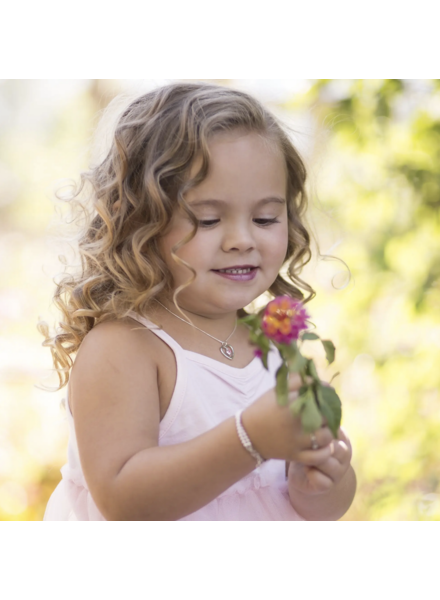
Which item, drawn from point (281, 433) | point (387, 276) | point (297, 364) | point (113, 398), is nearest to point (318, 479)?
point (281, 433)

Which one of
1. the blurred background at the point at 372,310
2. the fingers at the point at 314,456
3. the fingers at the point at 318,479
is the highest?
the blurred background at the point at 372,310

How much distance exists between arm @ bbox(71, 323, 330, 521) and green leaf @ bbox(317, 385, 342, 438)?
42 millimetres

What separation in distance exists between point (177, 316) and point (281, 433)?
1.44 ft

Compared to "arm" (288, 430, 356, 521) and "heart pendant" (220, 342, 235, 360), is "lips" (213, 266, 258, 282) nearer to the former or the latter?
"heart pendant" (220, 342, 235, 360)

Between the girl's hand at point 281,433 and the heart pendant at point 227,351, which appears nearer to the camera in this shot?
the girl's hand at point 281,433

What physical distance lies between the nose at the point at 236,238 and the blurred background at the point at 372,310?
92 centimetres

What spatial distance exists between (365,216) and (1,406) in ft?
6.21

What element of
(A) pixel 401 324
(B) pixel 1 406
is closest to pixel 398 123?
(A) pixel 401 324

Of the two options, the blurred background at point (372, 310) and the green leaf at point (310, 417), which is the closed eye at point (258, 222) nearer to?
the green leaf at point (310, 417)

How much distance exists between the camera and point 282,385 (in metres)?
0.79

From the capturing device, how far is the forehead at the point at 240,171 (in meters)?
1.09

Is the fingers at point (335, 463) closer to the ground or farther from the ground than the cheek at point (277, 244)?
closer to the ground

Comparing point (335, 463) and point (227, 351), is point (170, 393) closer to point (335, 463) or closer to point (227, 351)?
point (227, 351)

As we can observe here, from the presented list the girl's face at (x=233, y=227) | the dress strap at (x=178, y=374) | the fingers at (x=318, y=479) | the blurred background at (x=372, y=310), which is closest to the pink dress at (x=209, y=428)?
the dress strap at (x=178, y=374)
